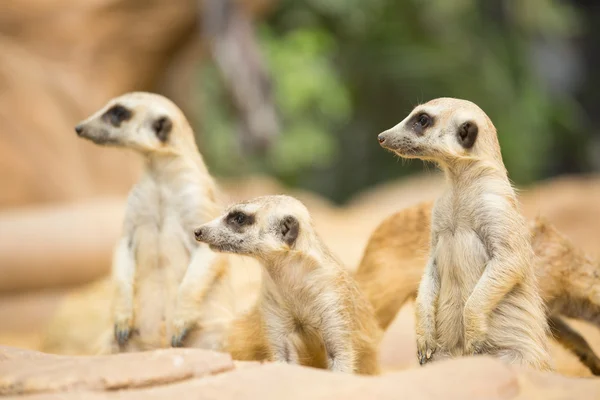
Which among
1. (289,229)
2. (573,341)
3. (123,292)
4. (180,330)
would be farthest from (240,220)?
(573,341)

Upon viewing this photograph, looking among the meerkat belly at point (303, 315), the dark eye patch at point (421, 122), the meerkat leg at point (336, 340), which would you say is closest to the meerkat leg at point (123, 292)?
the meerkat belly at point (303, 315)

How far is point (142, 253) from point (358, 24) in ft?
39.5

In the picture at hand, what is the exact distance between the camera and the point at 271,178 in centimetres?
1547

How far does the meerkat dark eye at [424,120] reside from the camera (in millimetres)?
3307

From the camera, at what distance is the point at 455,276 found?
3.32m

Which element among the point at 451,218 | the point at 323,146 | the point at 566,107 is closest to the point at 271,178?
the point at 323,146

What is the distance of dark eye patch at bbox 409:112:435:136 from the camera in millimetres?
3305

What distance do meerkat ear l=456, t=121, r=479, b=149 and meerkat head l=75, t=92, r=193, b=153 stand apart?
163 centimetres

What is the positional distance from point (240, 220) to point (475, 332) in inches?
44.5

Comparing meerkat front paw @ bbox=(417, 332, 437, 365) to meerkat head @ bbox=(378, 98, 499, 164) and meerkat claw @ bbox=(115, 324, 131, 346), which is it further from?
meerkat claw @ bbox=(115, 324, 131, 346)

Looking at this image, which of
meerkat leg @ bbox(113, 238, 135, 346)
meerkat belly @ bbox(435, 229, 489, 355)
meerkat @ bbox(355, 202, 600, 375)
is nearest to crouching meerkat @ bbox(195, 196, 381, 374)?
meerkat belly @ bbox(435, 229, 489, 355)

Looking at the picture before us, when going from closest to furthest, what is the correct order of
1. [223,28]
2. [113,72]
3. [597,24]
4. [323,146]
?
[113,72] → [223,28] → [323,146] → [597,24]

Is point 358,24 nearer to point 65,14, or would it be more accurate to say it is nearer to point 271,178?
point 271,178

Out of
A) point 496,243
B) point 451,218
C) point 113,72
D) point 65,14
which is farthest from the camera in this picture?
point 113,72
